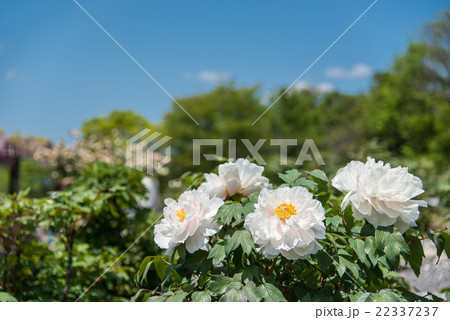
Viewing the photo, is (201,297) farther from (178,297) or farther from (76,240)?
(76,240)

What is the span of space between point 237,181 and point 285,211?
287mm

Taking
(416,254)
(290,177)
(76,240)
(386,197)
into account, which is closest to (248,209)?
(290,177)

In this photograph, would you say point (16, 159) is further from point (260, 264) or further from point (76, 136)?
point (260, 264)

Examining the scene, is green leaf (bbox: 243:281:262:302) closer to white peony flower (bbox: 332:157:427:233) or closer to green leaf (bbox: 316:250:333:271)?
green leaf (bbox: 316:250:333:271)

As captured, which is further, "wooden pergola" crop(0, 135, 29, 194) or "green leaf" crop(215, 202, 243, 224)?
"wooden pergola" crop(0, 135, 29, 194)

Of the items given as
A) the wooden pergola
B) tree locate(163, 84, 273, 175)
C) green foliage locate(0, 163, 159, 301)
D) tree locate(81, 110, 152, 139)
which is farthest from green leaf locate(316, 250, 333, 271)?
tree locate(81, 110, 152, 139)

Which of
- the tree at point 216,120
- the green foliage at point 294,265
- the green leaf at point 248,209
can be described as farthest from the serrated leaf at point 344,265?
the tree at point 216,120

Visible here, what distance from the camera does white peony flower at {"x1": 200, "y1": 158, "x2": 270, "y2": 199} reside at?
58.6 inches

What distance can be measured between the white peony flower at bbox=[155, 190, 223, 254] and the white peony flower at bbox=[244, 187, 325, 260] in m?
0.14

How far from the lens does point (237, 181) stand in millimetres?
1499

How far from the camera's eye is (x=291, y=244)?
3.95 ft

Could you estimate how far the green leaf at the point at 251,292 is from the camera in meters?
1.16

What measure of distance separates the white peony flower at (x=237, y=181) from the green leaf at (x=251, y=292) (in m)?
0.40
